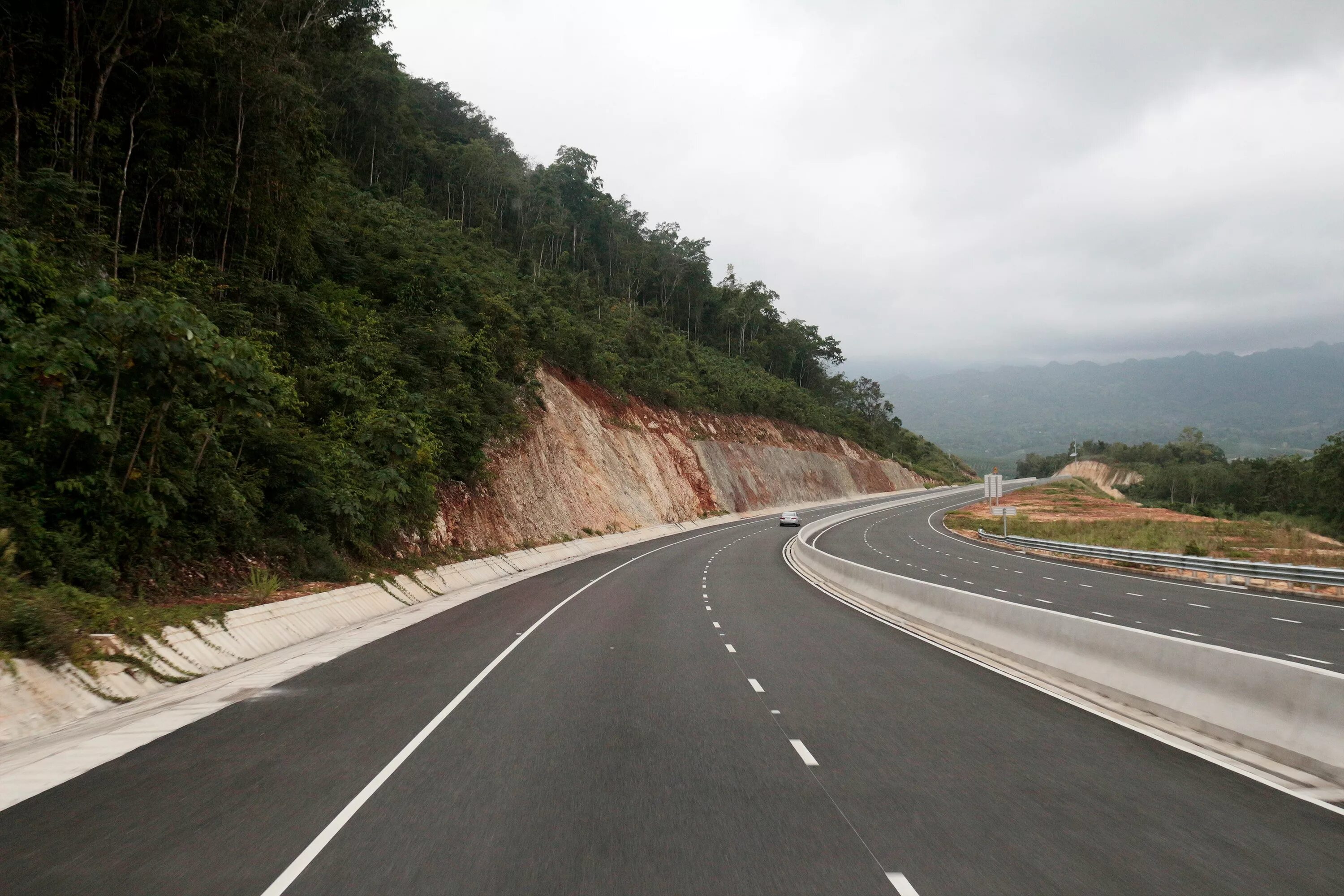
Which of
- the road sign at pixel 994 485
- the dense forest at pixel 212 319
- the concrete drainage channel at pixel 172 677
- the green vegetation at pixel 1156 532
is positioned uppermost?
the dense forest at pixel 212 319

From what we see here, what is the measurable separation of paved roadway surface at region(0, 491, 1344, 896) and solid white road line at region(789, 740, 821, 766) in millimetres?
40

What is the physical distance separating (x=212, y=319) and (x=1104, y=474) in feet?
623

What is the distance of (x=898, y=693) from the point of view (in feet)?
32.4

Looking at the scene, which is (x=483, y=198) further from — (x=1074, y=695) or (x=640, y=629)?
(x=1074, y=695)

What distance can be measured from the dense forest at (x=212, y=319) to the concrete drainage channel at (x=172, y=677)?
853 millimetres

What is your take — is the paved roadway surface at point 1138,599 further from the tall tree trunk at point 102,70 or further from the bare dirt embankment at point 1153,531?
the tall tree trunk at point 102,70

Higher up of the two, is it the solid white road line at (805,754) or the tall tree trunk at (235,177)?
the tall tree trunk at (235,177)

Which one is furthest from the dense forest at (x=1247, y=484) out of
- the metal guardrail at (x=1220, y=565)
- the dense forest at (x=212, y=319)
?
the dense forest at (x=212, y=319)

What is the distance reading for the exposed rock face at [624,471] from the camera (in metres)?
35.8

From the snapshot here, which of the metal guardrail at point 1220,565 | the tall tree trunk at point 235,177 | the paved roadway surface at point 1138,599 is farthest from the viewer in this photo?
the metal guardrail at point 1220,565

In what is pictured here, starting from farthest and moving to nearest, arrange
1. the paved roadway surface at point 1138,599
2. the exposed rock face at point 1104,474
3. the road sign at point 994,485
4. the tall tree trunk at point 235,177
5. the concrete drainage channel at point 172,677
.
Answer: the exposed rock face at point 1104,474 → the road sign at point 994,485 → the tall tree trunk at point 235,177 → the paved roadway surface at point 1138,599 → the concrete drainage channel at point 172,677

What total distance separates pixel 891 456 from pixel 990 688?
123966 millimetres

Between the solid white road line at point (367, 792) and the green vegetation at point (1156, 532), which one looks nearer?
the solid white road line at point (367, 792)

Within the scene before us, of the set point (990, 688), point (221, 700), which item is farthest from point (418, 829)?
point (990, 688)
